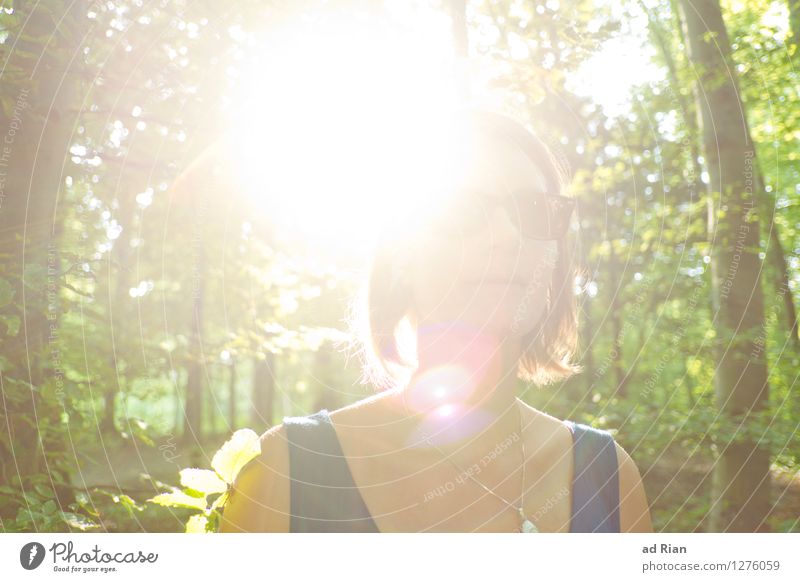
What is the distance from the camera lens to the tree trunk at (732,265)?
467 cm

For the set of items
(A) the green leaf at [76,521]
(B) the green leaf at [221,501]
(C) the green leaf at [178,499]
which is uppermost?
(C) the green leaf at [178,499]

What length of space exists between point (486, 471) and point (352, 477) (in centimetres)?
38

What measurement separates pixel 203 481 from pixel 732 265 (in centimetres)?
444

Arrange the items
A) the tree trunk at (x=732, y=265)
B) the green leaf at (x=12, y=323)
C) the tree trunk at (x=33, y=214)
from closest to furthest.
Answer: the green leaf at (x=12, y=323) → the tree trunk at (x=33, y=214) → the tree trunk at (x=732, y=265)

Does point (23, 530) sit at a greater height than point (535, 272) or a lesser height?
lesser

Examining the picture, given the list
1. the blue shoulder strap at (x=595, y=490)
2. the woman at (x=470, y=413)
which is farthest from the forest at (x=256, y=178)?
the blue shoulder strap at (x=595, y=490)

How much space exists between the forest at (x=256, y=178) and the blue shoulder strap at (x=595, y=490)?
0.61m

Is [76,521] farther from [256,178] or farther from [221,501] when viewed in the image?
[256,178]

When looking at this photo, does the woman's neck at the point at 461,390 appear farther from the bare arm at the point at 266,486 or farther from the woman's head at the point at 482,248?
the bare arm at the point at 266,486

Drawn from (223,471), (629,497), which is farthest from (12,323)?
(629,497)

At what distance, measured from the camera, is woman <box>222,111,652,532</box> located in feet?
5.67

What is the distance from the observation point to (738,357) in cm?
505
